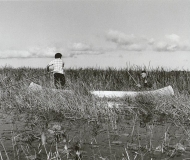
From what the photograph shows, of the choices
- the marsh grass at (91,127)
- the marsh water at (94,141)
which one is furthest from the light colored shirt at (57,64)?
the marsh water at (94,141)

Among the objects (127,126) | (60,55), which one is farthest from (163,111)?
(60,55)

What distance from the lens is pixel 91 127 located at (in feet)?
15.2

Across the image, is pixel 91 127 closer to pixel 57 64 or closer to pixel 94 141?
pixel 94 141

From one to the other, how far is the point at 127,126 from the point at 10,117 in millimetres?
2758

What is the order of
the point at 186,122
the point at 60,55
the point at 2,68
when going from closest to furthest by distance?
the point at 186,122
the point at 60,55
the point at 2,68

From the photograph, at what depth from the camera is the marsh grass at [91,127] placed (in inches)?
120

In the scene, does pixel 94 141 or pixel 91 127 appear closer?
pixel 94 141

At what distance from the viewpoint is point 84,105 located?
5.93 m

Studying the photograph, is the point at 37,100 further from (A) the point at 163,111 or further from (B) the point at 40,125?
(A) the point at 163,111

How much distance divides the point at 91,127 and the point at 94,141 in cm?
100

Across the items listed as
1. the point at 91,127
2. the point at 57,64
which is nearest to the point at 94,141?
the point at 91,127

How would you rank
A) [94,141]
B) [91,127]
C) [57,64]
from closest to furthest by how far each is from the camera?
[94,141] < [91,127] < [57,64]

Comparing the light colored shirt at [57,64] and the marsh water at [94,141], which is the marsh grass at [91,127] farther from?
the light colored shirt at [57,64]

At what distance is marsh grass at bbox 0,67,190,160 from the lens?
3055 mm
